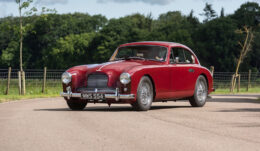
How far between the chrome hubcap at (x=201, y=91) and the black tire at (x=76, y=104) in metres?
3.45

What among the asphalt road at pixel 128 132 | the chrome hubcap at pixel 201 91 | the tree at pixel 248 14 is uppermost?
the tree at pixel 248 14

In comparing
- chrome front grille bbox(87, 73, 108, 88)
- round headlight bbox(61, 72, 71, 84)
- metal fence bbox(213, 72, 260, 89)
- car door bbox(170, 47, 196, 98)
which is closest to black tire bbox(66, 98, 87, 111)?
round headlight bbox(61, 72, 71, 84)

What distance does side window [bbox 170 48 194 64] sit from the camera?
13.4m

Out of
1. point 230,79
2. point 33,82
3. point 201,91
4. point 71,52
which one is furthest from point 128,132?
point 71,52

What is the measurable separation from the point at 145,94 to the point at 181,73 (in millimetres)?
1786

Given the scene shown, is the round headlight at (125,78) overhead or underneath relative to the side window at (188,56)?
underneath

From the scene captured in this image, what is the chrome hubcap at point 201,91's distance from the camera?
1429 centimetres

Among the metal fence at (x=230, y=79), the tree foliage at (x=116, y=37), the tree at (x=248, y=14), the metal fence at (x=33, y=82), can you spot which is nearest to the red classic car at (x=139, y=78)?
the metal fence at (x=33, y=82)

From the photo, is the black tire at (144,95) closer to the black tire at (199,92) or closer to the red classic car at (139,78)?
the red classic car at (139,78)

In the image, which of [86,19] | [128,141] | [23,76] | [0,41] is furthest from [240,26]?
[128,141]

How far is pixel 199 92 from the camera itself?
47.0ft

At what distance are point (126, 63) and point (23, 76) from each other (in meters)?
13.7

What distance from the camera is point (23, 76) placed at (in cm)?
2500

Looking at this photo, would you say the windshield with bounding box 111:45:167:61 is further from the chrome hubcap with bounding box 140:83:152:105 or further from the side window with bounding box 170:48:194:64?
the chrome hubcap with bounding box 140:83:152:105
